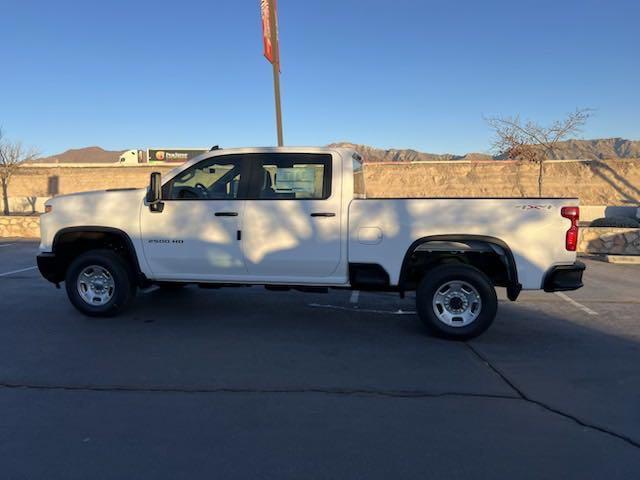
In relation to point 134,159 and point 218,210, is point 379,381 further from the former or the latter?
point 134,159

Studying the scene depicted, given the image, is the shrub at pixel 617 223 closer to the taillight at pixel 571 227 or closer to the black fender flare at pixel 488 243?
the taillight at pixel 571 227

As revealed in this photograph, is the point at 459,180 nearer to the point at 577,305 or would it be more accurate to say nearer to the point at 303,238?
the point at 577,305

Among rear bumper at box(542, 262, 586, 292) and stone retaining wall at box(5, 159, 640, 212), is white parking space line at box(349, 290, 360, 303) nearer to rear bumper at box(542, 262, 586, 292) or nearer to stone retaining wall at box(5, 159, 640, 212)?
rear bumper at box(542, 262, 586, 292)

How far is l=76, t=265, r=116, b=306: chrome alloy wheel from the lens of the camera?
20.8 ft

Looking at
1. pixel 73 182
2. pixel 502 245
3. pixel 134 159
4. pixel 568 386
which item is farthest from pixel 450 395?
pixel 134 159

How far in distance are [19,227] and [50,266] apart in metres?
13.4

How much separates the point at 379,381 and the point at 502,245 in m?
2.15

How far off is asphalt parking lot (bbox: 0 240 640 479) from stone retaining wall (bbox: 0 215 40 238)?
12.4 m

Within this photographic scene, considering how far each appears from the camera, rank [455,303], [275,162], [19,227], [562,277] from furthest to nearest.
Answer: [19,227] → [275,162] → [455,303] → [562,277]

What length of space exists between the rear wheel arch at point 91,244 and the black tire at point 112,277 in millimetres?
156

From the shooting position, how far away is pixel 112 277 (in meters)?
6.26

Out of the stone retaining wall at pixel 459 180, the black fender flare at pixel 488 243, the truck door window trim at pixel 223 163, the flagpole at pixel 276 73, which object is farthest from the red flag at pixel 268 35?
the stone retaining wall at pixel 459 180

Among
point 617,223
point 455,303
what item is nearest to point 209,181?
point 455,303

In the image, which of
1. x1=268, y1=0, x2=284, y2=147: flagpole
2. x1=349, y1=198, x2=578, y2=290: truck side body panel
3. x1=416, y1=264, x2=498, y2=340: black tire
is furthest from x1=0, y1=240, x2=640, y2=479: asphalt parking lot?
x1=268, y1=0, x2=284, y2=147: flagpole
